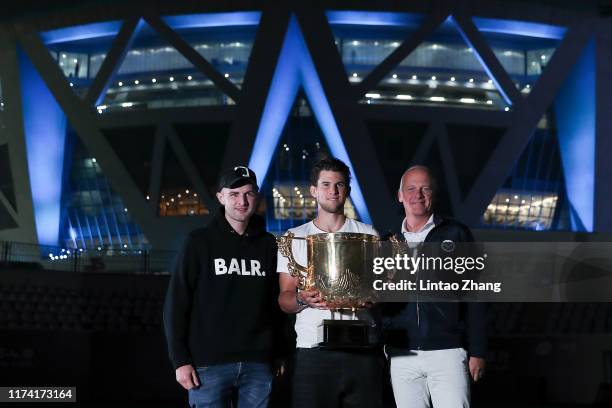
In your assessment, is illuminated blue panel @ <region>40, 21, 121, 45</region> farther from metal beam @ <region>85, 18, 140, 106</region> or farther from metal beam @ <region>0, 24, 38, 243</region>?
metal beam @ <region>0, 24, 38, 243</region>

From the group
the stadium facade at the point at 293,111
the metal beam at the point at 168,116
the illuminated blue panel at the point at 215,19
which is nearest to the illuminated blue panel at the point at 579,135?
the stadium facade at the point at 293,111

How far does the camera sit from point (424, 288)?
6.04 metres

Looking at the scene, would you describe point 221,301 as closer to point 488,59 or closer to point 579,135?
point 488,59

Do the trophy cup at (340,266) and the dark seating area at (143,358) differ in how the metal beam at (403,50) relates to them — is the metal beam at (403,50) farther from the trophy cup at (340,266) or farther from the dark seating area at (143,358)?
the trophy cup at (340,266)

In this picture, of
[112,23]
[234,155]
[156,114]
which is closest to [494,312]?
[234,155]

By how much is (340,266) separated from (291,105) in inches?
1614

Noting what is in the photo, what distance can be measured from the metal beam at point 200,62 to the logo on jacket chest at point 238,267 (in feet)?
123

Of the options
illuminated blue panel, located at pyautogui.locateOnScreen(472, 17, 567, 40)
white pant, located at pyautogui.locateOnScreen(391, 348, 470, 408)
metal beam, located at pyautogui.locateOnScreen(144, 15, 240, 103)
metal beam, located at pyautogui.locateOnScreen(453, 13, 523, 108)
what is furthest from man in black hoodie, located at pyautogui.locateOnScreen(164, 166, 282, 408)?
illuminated blue panel, located at pyautogui.locateOnScreen(472, 17, 567, 40)

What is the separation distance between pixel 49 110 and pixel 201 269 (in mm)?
43362

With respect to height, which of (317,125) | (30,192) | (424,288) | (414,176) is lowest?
(424,288)

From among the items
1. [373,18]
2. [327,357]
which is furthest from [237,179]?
[373,18]

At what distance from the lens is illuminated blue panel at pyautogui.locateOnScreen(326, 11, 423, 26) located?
1709 inches

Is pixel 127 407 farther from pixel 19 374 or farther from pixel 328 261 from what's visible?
pixel 328 261

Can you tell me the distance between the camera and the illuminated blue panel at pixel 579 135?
46094 millimetres
